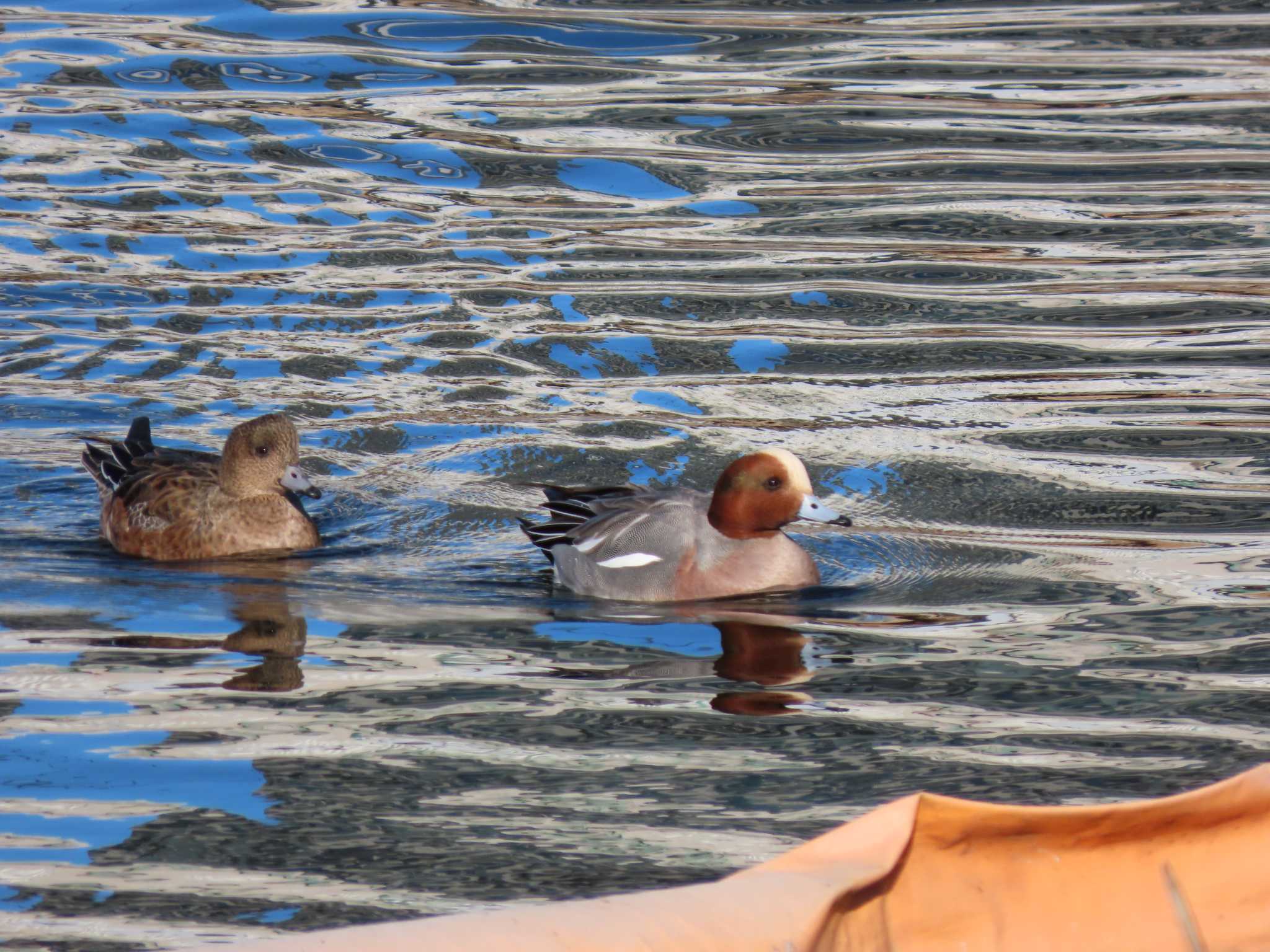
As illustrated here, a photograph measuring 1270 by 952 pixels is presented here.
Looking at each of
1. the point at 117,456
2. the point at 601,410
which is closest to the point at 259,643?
the point at 117,456

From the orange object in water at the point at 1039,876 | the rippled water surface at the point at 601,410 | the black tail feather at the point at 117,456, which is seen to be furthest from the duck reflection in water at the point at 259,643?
the orange object in water at the point at 1039,876

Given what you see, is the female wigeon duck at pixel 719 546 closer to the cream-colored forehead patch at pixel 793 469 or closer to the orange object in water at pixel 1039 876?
the cream-colored forehead patch at pixel 793 469

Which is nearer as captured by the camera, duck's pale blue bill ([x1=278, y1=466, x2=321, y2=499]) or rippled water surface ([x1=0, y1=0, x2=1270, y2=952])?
rippled water surface ([x1=0, y1=0, x2=1270, y2=952])

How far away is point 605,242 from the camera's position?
14188 mm

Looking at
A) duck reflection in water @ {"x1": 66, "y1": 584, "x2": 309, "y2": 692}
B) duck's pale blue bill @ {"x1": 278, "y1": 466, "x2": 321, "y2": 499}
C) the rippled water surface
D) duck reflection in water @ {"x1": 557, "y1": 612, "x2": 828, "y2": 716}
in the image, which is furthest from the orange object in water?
duck's pale blue bill @ {"x1": 278, "y1": 466, "x2": 321, "y2": 499}

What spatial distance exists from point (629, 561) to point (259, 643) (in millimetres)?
1714

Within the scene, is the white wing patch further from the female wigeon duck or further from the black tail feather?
the black tail feather

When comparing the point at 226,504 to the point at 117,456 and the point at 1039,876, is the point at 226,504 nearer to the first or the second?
the point at 117,456

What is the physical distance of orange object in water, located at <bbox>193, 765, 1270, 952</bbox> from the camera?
299 cm

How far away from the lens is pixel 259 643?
22.1 feet

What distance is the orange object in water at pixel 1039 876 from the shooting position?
9.82ft

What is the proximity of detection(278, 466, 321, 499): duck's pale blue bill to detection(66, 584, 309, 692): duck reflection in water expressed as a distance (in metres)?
0.92

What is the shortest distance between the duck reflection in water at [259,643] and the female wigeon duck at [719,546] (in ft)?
4.37

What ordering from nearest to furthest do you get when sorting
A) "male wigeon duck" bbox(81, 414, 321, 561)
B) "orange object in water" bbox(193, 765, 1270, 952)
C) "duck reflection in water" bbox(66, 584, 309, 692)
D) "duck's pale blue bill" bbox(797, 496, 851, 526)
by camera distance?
"orange object in water" bbox(193, 765, 1270, 952) → "duck reflection in water" bbox(66, 584, 309, 692) → "duck's pale blue bill" bbox(797, 496, 851, 526) → "male wigeon duck" bbox(81, 414, 321, 561)
